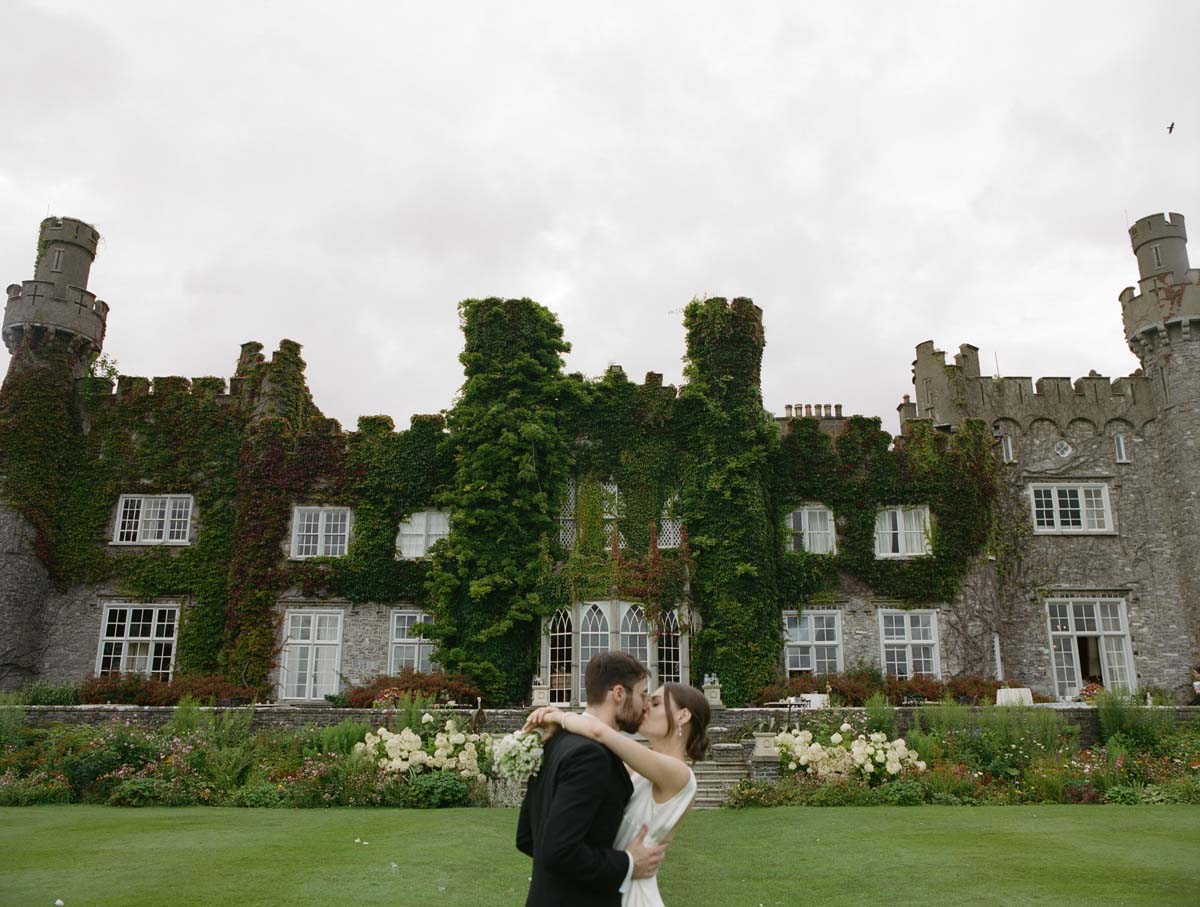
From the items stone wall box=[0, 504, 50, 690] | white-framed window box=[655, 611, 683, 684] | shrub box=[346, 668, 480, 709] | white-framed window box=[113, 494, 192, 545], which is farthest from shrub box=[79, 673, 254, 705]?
white-framed window box=[655, 611, 683, 684]

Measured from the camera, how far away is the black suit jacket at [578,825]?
3875mm

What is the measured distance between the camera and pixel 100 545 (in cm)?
2498

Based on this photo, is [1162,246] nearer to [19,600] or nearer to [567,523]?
[567,523]

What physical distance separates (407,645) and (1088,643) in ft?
59.9

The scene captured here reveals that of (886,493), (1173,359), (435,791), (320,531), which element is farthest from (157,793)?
(1173,359)

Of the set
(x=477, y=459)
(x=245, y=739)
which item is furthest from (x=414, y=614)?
(x=245, y=739)

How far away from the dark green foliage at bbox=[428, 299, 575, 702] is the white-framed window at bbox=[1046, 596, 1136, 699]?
551 inches

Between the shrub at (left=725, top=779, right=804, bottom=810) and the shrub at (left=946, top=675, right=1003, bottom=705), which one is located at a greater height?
the shrub at (left=946, top=675, right=1003, bottom=705)

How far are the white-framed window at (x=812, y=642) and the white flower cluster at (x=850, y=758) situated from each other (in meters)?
8.04

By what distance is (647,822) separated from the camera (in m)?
4.33

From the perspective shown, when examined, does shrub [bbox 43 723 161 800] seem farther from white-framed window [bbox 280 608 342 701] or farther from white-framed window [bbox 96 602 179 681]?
white-framed window [bbox 96 602 179 681]

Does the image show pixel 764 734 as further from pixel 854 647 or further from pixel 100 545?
pixel 100 545

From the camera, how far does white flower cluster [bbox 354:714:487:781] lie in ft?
50.6

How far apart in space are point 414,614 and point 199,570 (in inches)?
226
